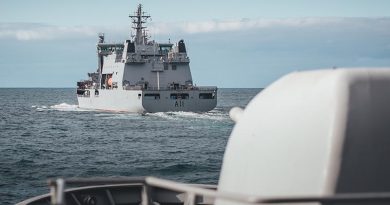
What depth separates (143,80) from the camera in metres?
77.9

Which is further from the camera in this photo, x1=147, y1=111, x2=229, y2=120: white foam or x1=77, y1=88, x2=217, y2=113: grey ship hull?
x1=77, y1=88, x2=217, y2=113: grey ship hull

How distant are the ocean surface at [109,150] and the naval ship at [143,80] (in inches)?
267

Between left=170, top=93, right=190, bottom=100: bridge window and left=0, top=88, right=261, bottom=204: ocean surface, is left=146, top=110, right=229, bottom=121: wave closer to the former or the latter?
left=0, top=88, right=261, bottom=204: ocean surface

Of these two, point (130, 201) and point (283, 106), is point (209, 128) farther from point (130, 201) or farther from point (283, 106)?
point (283, 106)

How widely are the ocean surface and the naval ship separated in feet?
22.2

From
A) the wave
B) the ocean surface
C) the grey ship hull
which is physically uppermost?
the grey ship hull

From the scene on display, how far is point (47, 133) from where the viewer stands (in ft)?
166

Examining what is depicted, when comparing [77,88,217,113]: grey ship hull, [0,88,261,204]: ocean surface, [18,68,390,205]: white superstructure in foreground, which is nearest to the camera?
[18,68,390,205]: white superstructure in foreground

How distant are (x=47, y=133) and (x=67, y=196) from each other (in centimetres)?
4436

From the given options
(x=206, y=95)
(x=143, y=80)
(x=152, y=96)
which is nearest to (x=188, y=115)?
(x=152, y=96)

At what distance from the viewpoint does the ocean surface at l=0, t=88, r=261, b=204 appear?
27.7 metres

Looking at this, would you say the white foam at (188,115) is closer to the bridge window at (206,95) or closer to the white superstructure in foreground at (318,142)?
the bridge window at (206,95)

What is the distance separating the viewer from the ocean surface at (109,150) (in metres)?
27.7

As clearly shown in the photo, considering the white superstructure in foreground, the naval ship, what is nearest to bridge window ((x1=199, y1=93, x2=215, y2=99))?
the naval ship
